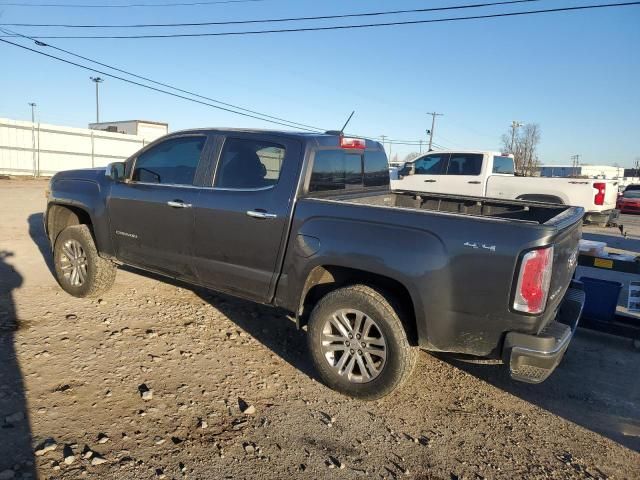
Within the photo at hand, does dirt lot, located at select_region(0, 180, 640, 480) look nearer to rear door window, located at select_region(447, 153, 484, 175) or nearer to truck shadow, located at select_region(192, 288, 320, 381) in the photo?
truck shadow, located at select_region(192, 288, 320, 381)

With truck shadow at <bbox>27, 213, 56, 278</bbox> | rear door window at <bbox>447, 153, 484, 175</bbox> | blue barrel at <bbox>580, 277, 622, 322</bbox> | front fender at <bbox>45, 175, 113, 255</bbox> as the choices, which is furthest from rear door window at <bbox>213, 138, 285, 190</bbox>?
rear door window at <bbox>447, 153, 484, 175</bbox>

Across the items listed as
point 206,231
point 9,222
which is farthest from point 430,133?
point 206,231

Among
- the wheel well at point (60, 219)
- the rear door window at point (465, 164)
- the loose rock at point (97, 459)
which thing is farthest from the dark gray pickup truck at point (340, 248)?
the rear door window at point (465, 164)

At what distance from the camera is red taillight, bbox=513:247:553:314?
278cm

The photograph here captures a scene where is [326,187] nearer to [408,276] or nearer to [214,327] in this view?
[408,276]

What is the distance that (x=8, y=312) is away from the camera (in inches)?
187

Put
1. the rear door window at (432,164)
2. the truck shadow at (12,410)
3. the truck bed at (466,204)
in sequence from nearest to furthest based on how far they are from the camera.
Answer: the truck shadow at (12,410), the truck bed at (466,204), the rear door window at (432,164)

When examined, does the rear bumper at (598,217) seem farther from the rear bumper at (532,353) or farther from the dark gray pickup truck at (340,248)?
the rear bumper at (532,353)

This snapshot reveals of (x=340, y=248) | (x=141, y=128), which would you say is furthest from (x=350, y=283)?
(x=141, y=128)

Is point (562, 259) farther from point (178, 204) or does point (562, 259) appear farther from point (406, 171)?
point (406, 171)

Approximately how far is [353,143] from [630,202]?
22.9m

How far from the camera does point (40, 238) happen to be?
8586mm

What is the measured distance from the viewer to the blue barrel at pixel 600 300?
15.4 ft

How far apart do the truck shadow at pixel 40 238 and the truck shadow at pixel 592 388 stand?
18.3 feet
